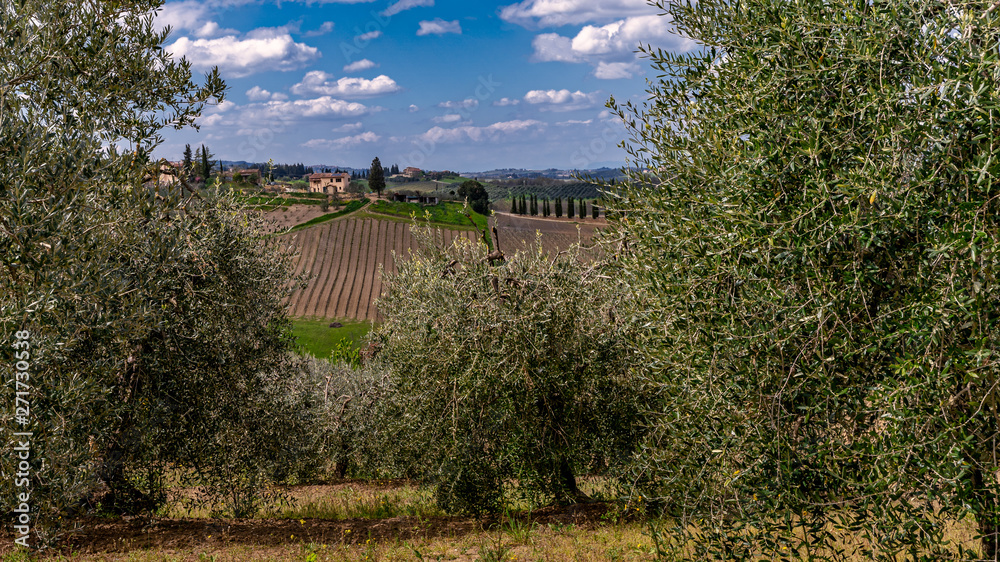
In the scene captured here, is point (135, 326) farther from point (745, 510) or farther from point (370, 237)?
point (370, 237)

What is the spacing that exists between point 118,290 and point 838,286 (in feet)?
26.4

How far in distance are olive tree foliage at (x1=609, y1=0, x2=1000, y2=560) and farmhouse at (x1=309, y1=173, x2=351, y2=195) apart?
134545 millimetres

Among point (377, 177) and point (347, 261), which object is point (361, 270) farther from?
point (377, 177)

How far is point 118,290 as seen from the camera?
23.6 feet

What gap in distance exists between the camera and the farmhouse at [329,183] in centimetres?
13755

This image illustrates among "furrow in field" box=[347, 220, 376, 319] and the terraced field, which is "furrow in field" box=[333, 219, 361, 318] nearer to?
the terraced field

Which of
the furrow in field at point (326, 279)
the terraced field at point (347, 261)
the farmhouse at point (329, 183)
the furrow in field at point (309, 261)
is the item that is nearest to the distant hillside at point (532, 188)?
the terraced field at point (347, 261)

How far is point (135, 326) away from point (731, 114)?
7.55 m

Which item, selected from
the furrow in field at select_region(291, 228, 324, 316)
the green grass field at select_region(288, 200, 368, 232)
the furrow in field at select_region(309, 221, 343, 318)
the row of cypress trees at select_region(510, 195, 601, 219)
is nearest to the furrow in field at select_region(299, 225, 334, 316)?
the furrow in field at select_region(309, 221, 343, 318)

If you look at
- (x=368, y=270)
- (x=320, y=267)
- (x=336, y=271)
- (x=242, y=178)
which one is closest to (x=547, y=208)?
(x=368, y=270)

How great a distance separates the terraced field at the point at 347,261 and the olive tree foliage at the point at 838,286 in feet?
198

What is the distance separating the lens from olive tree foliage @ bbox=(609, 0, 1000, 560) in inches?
192

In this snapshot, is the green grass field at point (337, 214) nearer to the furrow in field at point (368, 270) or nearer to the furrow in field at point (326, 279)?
the furrow in field at point (326, 279)

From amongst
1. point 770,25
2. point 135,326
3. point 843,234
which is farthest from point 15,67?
point 843,234
